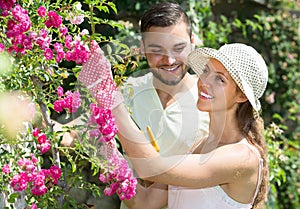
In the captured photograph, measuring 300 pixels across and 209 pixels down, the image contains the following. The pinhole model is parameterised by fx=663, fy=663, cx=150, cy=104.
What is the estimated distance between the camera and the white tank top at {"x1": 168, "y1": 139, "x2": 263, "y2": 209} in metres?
2.50

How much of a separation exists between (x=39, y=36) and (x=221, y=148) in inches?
30.3

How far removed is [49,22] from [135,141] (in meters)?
0.50

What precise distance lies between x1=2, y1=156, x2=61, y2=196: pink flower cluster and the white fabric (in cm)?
40

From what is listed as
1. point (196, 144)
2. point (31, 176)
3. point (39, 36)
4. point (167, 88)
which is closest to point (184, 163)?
point (196, 144)

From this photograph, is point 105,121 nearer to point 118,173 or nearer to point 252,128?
point 118,173

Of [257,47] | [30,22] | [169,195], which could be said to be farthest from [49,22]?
[257,47]

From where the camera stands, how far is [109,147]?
2.26 metres

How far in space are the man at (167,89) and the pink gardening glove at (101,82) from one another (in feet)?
0.96

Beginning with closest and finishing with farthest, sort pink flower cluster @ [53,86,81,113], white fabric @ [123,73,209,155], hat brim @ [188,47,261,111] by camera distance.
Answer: pink flower cluster @ [53,86,81,113], hat brim @ [188,47,261,111], white fabric @ [123,73,209,155]

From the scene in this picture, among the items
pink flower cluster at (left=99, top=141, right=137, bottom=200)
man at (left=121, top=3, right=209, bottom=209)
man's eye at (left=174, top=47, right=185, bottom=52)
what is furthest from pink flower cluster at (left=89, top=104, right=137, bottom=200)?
man's eye at (left=174, top=47, right=185, bottom=52)

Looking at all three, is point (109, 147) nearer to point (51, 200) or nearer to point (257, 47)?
point (51, 200)

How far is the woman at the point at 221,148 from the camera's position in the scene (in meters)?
2.28

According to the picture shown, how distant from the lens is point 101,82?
209 cm

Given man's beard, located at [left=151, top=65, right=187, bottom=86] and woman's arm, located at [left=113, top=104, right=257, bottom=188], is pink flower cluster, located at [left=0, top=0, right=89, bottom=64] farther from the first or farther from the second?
man's beard, located at [left=151, top=65, right=187, bottom=86]
